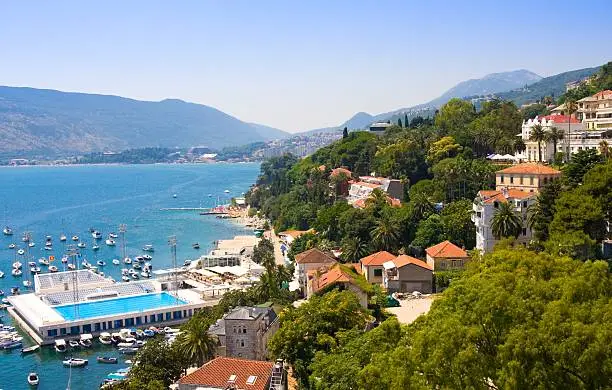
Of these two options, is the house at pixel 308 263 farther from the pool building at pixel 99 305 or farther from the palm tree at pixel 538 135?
the palm tree at pixel 538 135

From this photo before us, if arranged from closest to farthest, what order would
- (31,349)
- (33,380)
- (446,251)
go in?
1. (33,380)
2. (446,251)
3. (31,349)

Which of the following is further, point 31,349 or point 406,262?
point 31,349

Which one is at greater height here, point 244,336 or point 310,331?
point 310,331

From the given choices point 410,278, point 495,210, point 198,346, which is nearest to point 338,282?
point 410,278

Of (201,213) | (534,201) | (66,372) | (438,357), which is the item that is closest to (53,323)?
(66,372)

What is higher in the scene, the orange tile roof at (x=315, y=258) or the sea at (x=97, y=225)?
the orange tile roof at (x=315, y=258)

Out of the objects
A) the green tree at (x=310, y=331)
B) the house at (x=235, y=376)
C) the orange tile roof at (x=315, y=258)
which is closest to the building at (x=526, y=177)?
the orange tile roof at (x=315, y=258)

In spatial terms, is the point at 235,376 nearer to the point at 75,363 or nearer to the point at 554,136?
the point at 75,363
